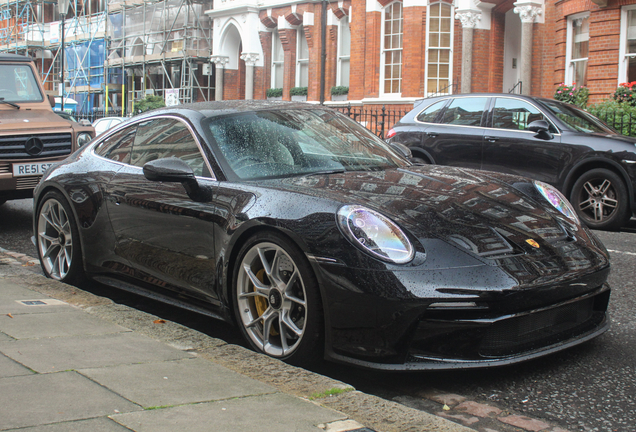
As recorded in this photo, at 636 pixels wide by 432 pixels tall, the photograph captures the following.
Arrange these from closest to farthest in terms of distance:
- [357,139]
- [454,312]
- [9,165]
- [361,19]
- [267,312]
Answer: [454,312]
[267,312]
[357,139]
[9,165]
[361,19]

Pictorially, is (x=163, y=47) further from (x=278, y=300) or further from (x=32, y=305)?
(x=278, y=300)

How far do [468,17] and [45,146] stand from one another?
56.0 feet

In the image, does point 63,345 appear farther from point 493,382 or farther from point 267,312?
point 493,382

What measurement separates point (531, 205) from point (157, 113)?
2.62 m

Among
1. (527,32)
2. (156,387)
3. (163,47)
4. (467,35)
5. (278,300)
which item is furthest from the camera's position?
(163,47)

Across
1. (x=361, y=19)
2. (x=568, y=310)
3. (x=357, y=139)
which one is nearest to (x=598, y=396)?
(x=568, y=310)

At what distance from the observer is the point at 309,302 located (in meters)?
3.59

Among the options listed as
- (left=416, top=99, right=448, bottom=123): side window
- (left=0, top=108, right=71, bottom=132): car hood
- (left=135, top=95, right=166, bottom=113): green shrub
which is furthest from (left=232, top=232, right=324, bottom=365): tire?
(left=135, top=95, right=166, bottom=113): green shrub

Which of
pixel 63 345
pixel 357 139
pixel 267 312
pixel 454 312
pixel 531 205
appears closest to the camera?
pixel 454 312

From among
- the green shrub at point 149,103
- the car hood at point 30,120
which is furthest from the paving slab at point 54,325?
the green shrub at point 149,103

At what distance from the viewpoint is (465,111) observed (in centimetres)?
1079

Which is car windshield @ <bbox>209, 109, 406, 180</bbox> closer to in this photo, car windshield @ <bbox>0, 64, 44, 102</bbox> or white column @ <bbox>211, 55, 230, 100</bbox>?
car windshield @ <bbox>0, 64, 44, 102</bbox>

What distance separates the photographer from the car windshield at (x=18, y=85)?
998cm

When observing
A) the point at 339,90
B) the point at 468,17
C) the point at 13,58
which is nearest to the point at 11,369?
the point at 13,58
